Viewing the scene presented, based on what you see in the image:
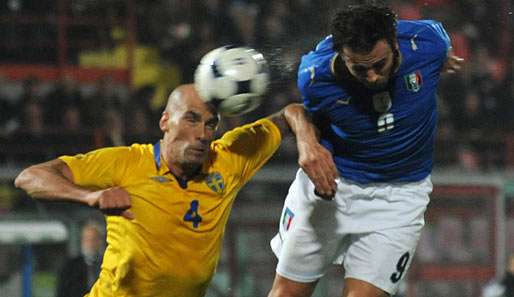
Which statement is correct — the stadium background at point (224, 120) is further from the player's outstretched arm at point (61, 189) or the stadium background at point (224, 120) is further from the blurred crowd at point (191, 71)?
the player's outstretched arm at point (61, 189)

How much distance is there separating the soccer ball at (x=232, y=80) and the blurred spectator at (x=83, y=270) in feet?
A: 12.4

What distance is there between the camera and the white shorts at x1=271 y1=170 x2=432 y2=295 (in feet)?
16.9

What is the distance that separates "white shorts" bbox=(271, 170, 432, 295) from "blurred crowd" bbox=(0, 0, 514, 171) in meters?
5.10

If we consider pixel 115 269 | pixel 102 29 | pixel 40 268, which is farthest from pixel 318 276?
pixel 102 29

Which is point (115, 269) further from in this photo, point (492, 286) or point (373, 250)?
point (492, 286)

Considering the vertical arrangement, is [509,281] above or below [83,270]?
below

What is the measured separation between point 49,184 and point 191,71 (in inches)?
268

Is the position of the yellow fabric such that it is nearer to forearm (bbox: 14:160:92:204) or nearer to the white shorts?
forearm (bbox: 14:160:92:204)

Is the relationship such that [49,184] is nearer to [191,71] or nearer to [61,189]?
[61,189]

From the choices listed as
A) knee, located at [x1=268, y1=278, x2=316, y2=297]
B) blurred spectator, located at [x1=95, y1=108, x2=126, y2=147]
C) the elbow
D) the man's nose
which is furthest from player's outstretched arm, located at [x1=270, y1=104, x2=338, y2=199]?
blurred spectator, located at [x1=95, y1=108, x2=126, y2=147]

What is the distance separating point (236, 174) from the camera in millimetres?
4762

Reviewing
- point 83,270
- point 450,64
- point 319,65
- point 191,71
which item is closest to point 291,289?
point 319,65

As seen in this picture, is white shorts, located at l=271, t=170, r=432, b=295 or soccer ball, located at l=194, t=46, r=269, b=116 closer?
soccer ball, located at l=194, t=46, r=269, b=116

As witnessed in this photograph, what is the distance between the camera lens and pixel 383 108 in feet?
16.0
